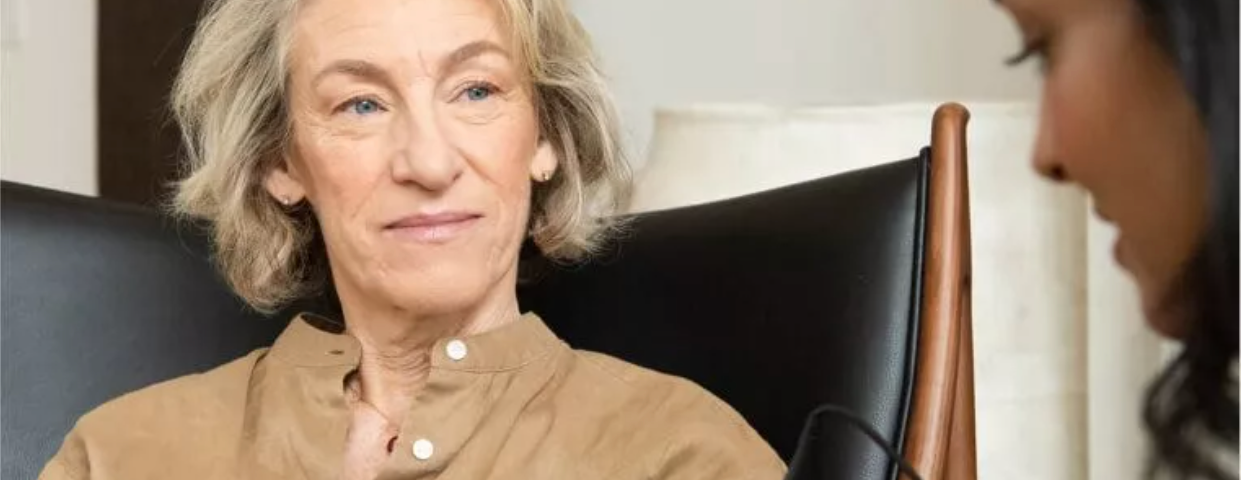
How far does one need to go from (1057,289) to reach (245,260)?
0.56 meters

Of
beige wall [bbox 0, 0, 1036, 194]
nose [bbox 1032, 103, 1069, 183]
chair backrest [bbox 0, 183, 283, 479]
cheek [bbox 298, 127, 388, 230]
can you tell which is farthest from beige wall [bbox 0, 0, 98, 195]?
nose [bbox 1032, 103, 1069, 183]

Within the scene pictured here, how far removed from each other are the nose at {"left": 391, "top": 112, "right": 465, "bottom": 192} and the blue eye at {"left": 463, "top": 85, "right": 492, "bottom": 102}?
0.03 meters

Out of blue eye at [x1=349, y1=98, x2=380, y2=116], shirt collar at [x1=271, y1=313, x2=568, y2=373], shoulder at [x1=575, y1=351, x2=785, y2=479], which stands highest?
blue eye at [x1=349, y1=98, x2=380, y2=116]

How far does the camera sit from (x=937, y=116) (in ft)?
3.25

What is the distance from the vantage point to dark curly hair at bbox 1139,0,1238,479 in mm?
362

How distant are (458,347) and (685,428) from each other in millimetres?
143

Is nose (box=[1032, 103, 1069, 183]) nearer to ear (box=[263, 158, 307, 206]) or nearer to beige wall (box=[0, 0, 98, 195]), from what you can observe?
ear (box=[263, 158, 307, 206])

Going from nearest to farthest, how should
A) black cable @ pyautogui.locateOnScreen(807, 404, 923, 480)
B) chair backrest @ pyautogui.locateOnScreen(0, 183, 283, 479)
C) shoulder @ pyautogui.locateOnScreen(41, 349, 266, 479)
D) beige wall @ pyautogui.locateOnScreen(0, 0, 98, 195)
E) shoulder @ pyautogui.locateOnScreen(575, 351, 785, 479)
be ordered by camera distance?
black cable @ pyautogui.locateOnScreen(807, 404, 923, 480) → shoulder @ pyautogui.locateOnScreen(575, 351, 785, 479) → shoulder @ pyautogui.locateOnScreen(41, 349, 266, 479) → chair backrest @ pyautogui.locateOnScreen(0, 183, 283, 479) → beige wall @ pyautogui.locateOnScreen(0, 0, 98, 195)

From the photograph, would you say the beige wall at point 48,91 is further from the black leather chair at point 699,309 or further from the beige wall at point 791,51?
the beige wall at point 791,51

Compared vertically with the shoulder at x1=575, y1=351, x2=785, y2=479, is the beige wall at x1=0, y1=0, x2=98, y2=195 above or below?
above

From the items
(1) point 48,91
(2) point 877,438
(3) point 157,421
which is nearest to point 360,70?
(3) point 157,421

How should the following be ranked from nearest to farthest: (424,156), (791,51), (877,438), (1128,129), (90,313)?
(1128,129), (877,438), (424,156), (90,313), (791,51)

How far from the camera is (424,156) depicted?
909 mm

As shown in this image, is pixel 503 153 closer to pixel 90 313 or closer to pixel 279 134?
pixel 279 134
